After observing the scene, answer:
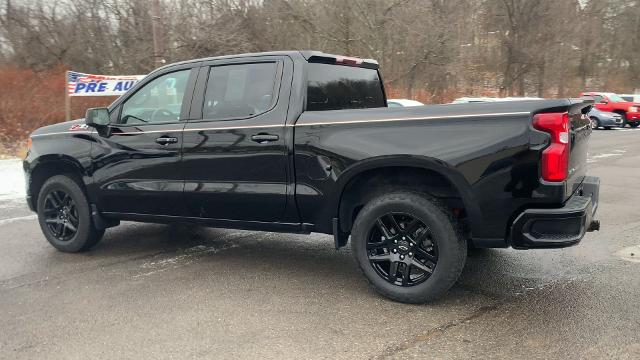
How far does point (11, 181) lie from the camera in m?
10.1

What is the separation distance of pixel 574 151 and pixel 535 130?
1.84 ft

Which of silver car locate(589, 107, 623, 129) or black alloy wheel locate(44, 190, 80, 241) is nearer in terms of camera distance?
black alloy wheel locate(44, 190, 80, 241)

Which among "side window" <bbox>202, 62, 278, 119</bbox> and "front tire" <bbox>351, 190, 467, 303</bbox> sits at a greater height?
"side window" <bbox>202, 62, 278, 119</bbox>

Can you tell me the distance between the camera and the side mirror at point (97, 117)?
16.5 ft

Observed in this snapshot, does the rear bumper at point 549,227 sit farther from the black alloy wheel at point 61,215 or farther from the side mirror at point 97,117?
the black alloy wheel at point 61,215

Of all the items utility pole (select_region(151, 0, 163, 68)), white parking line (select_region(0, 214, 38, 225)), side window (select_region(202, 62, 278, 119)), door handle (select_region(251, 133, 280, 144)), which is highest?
utility pole (select_region(151, 0, 163, 68))

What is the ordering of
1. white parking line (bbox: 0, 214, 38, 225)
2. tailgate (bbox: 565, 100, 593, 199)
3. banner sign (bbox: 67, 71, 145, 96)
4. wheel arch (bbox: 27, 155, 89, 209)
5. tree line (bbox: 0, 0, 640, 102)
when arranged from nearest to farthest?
tailgate (bbox: 565, 100, 593, 199) → wheel arch (bbox: 27, 155, 89, 209) → white parking line (bbox: 0, 214, 38, 225) → banner sign (bbox: 67, 71, 145, 96) → tree line (bbox: 0, 0, 640, 102)

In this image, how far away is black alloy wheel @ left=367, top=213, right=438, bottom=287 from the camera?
13.0 ft

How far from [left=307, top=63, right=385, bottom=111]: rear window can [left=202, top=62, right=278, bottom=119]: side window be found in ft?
1.05

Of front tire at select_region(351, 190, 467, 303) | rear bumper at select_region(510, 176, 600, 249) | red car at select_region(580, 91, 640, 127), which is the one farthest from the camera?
red car at select_region(580, 91, 640, 127)

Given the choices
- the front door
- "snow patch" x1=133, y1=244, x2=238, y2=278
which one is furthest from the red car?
the front door

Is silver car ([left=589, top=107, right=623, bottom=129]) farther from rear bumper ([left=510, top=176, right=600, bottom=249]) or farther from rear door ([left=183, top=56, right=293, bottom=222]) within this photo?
rear door ([left=183, top=56, right=293, bottom=222])

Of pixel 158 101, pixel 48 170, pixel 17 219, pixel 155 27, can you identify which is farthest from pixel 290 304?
pixel 155 27

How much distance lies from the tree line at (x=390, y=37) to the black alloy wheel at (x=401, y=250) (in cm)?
1321
